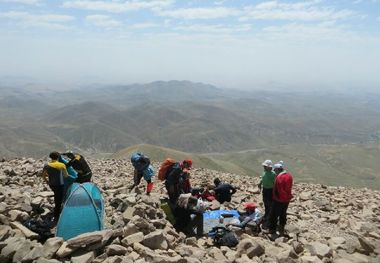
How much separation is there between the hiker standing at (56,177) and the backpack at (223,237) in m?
5.37

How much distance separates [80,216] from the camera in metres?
12.0

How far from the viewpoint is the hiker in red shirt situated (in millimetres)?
14414

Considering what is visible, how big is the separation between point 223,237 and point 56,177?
596 centimetres

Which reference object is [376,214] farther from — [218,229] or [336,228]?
[218,229]

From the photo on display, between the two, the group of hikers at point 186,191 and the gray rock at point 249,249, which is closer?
the gray rock at point 249,249

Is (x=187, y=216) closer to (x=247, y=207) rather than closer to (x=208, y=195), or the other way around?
(x=247, y=207)

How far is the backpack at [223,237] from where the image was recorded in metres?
13.0

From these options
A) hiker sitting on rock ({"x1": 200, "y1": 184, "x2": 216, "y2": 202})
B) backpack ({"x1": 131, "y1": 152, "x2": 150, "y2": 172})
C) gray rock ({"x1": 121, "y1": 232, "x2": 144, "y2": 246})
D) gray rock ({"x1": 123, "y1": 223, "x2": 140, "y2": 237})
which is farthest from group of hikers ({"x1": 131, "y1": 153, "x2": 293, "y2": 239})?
backpack ({"x1": 131, "y1": 152, "x2": 150, "y2": 172})

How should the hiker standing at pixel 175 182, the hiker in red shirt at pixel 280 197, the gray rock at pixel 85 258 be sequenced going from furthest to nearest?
1. the hiker standing at pixel 175 182
2. the hiker in red shirt at pixel 280 197
3. the gray rock at pixel 85 258

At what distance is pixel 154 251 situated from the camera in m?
11.3

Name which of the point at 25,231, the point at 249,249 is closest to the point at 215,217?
the point at 249,249

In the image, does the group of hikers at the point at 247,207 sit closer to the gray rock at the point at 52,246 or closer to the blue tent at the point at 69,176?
the blue tent at the point at 69,176

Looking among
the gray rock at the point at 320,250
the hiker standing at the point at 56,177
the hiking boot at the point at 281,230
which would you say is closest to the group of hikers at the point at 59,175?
the hiker standing at the point at 56,177

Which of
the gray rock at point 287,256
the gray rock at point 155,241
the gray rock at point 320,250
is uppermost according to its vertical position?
the gray rock at point 155,241
